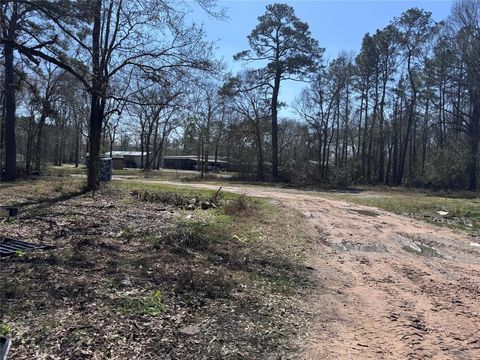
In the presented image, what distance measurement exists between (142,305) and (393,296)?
342cm

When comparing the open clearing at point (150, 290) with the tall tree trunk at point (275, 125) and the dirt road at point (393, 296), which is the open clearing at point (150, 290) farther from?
the tall tree trunk at point (275, 125)

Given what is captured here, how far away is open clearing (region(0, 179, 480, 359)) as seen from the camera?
173 inches

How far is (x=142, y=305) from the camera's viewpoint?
203 inches

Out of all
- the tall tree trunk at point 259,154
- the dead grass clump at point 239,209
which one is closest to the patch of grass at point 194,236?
the dead grass clump at point 239,209

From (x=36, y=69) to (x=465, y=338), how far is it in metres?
17.2

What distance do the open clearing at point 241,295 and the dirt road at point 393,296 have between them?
23 millimetres

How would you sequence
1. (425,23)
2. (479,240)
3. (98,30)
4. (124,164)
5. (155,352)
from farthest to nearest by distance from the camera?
1. (124,164)
2. (425,23)
3. (98,30)
4. (479,240)
5. (155,352)

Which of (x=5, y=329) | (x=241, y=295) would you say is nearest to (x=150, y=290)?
(x=241, y=295)

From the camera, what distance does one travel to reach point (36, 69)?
17.5 metres

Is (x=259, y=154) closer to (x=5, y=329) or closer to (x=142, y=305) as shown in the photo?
(x=142, y=305)

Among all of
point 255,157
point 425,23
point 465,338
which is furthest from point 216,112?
point 465,338

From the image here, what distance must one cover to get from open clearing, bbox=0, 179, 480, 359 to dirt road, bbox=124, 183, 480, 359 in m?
0.02

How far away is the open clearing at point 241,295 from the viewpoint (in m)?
4.40

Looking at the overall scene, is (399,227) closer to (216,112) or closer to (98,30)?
(98,30)
